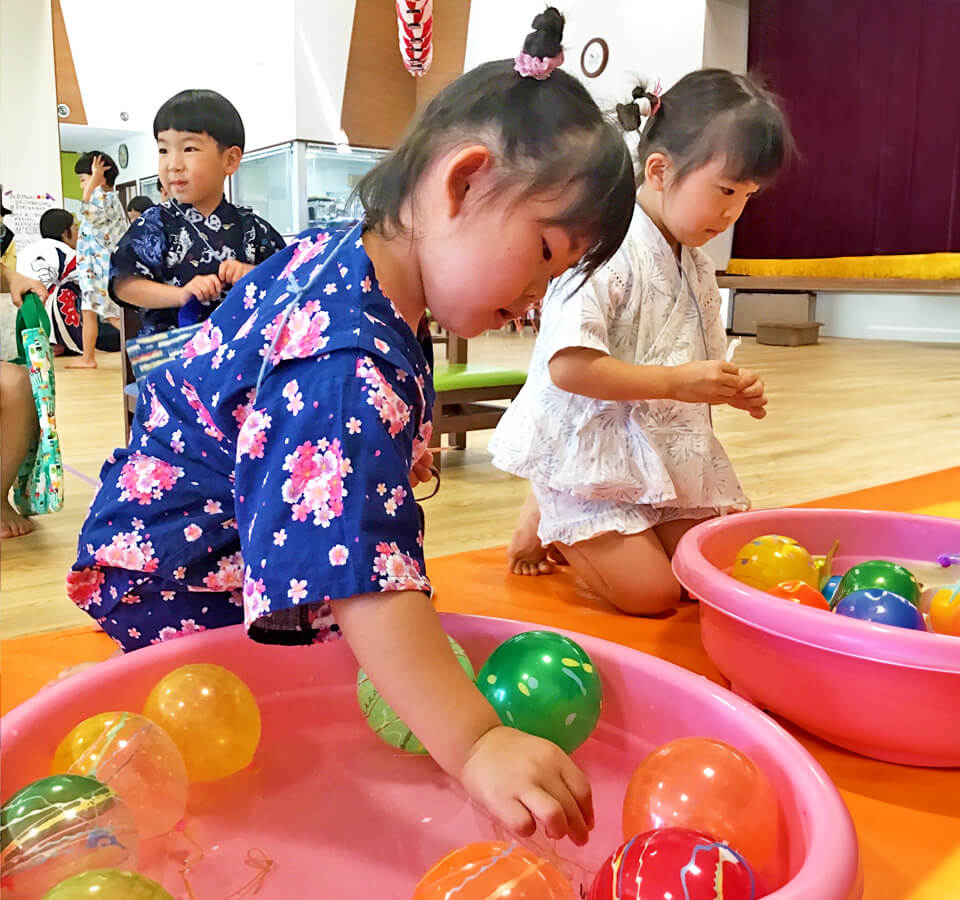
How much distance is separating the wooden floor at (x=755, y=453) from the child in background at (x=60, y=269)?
1.63 feet

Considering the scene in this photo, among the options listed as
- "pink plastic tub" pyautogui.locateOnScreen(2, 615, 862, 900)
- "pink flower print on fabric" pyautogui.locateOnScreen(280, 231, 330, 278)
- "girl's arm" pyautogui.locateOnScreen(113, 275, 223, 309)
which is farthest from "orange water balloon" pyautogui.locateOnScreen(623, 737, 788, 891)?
"girl's arm" pyautogui.locateOnScreen(113, 275, 223, 309)

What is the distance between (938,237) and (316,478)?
5.92m

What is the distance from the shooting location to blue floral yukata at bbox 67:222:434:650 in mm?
619

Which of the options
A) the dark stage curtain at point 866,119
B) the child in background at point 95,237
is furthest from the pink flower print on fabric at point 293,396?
the dark stage curtain at point 866,119

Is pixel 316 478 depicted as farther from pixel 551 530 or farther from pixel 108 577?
pixel 551 530

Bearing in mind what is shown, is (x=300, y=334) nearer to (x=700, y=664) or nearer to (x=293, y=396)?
(x=293, y=396)

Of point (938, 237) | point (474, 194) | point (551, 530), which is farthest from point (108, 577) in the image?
point (938, 237)

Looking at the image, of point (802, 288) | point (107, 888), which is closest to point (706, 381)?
point (107, 888)

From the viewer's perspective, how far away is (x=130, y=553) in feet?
2.90

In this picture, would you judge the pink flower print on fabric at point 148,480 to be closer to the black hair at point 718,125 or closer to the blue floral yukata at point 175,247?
the black hair at point 718,125

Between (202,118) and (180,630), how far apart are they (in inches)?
47.3

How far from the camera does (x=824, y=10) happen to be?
19.1 ft

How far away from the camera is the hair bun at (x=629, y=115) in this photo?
122 centimetres

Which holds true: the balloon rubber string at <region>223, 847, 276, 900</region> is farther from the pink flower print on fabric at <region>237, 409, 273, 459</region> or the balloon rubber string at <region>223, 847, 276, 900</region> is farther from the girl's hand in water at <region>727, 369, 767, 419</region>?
the girl's hand in water at <region>727, 369, 767, 419</region>
